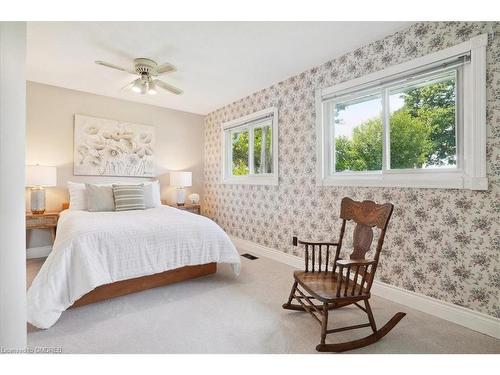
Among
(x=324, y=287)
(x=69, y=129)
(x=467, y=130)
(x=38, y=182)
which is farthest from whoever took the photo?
(x=69, y=129)

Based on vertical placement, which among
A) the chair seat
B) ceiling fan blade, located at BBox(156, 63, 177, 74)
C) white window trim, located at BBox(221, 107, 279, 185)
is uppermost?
ceiling fan blade, located at BBox(156, 63, 177, 74)

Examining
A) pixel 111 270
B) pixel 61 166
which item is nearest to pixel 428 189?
pixel 111 270

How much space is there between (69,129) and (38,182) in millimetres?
990

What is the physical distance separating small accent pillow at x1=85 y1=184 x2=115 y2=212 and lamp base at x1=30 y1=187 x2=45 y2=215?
0.56 meters

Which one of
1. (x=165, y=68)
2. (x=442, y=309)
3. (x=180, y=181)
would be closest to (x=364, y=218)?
(x=442, y=309)

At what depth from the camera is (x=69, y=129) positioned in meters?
3.76

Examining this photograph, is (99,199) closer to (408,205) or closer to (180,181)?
(180,181)

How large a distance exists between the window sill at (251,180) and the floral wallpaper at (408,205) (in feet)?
0.33

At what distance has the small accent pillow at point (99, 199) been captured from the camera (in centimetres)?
324

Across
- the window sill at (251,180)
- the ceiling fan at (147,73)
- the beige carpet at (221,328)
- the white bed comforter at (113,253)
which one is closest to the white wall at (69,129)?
the window sill at (251,180)

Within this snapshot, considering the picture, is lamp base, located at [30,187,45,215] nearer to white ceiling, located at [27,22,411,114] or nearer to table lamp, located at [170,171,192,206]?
white ceiling, located at [27,22,411,114]

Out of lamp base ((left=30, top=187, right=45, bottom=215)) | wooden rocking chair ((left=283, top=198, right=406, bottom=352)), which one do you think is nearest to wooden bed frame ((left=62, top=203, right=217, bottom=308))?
wooden rocking chair ((left=283, top=198, right=406, bottom=352))

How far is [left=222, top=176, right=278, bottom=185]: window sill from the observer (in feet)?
11.7
